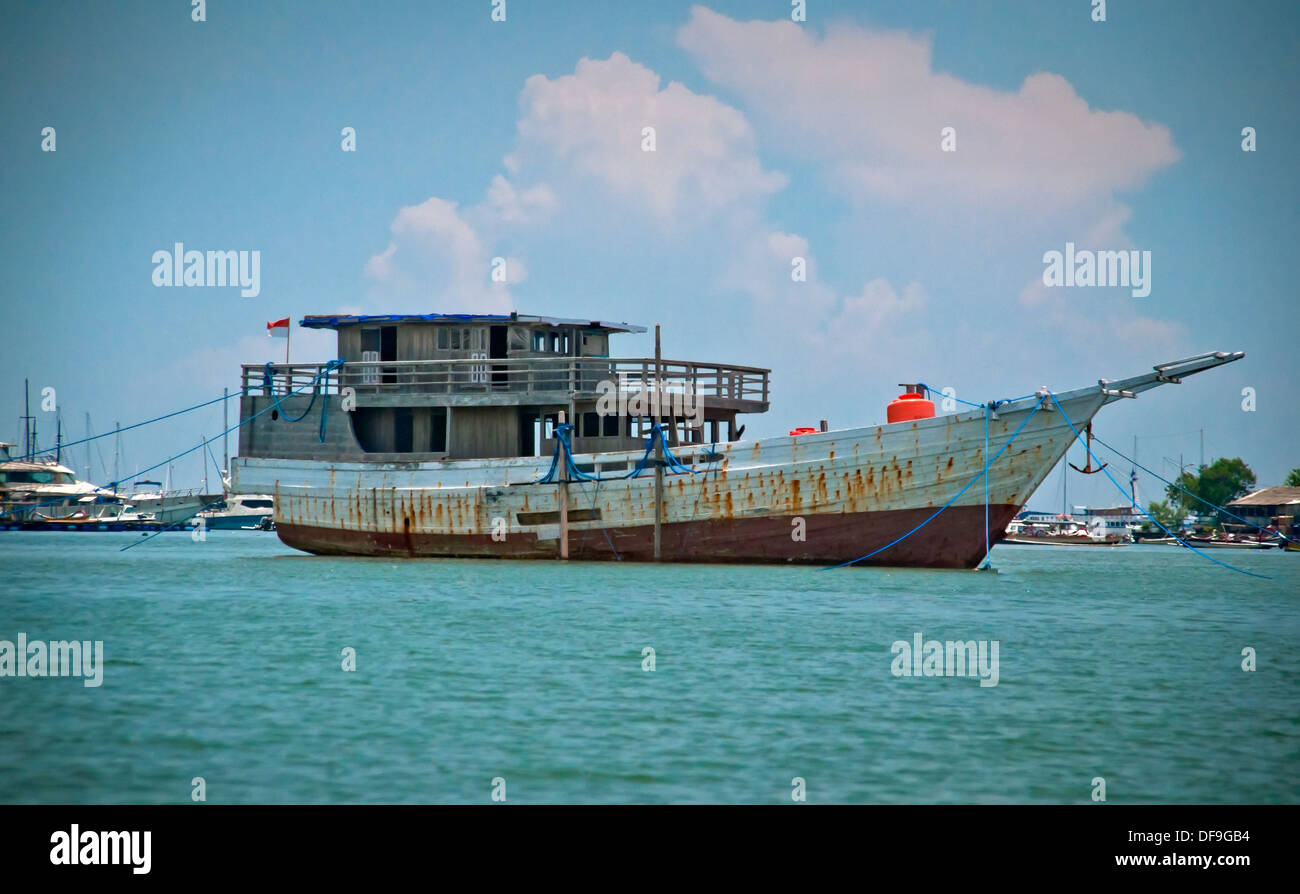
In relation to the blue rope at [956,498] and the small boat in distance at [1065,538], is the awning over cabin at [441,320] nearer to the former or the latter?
the blue rope at [956,498]

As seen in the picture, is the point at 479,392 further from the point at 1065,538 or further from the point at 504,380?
the point at 1065,538

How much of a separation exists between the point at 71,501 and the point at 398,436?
63.6 metres

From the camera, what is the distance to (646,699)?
13031 mm

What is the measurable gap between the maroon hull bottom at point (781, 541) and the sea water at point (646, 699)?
2904 millimetres

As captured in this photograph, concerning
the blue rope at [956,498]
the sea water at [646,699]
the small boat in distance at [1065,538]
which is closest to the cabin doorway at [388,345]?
the sea water at [646,699]

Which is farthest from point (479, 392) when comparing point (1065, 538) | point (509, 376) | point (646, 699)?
point (1065, 538)

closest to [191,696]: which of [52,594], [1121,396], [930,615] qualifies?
[930,615]

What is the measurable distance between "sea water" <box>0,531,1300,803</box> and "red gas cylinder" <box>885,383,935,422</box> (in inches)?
177

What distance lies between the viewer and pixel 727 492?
27188 mm

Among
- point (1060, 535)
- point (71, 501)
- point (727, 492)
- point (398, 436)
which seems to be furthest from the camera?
point (71, 501)

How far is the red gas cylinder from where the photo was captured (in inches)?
1029

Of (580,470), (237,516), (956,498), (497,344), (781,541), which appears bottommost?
(237,516)

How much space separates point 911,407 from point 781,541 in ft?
A: 12.7
